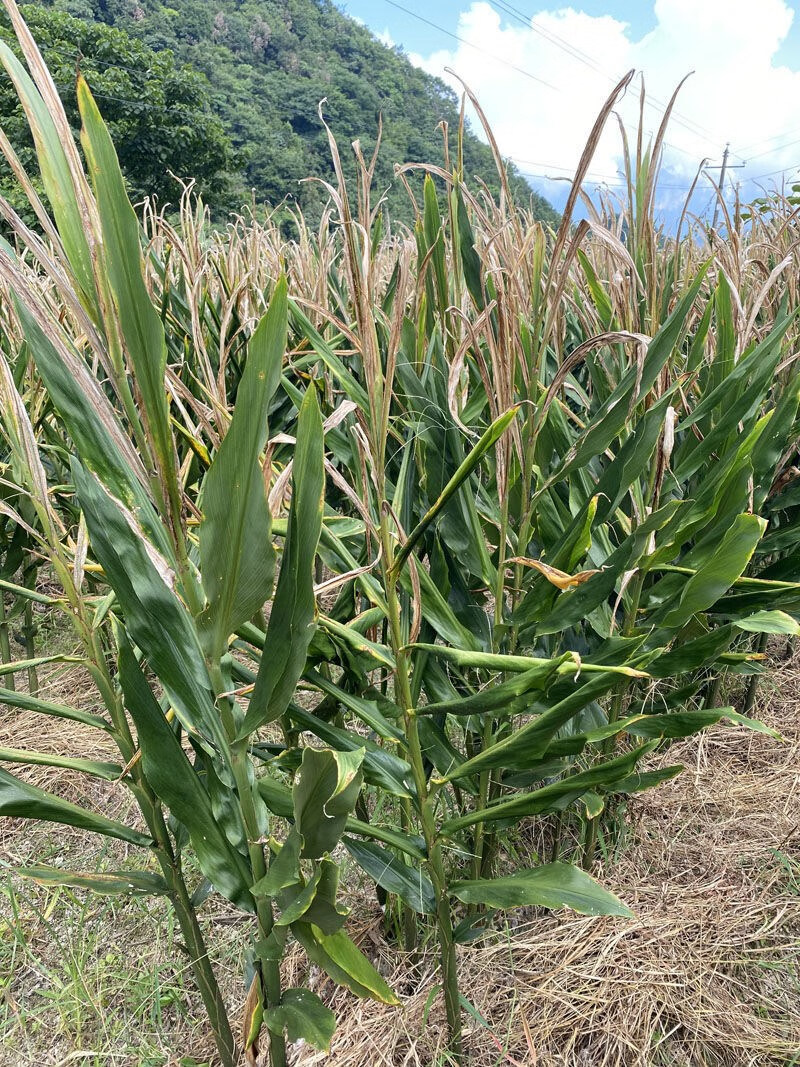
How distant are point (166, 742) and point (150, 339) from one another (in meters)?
0.30

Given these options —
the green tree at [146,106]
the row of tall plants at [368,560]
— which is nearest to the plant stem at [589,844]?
the row of tall plants at [368,560]

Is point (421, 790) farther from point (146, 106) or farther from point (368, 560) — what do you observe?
point (146, 106)

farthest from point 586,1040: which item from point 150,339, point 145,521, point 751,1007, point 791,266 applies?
point 791,266

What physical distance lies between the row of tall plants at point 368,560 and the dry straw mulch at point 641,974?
7 centimetres

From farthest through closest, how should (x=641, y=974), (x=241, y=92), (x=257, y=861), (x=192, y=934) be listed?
(x=241, y=92) → (x=641, y=974) → (x=192, y=934) → (x=257, y=861)

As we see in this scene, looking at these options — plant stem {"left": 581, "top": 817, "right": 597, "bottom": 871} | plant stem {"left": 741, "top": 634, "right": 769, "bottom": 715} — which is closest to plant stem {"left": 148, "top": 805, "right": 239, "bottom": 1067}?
plant stem {"left": 581, "top": 817, "right": 597, "bottom": 871}

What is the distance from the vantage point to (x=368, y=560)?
790 millimetres

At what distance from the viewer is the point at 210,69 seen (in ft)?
89.8

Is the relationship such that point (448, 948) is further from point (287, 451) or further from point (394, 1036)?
point (287, 451)

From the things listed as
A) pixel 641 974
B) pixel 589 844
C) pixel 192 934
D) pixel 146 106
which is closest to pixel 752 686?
pixel 589 844

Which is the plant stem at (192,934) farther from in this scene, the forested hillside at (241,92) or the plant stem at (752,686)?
the plant stem at (752,686)

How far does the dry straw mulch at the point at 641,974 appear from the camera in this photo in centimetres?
84

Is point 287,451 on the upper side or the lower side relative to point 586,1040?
upper

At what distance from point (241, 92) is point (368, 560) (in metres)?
31.5
